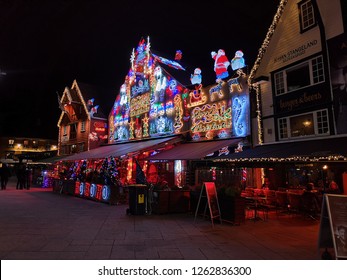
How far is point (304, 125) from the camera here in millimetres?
12273

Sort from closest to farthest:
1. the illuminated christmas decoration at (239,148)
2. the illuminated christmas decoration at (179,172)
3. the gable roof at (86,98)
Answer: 1. the illuminated christmas decoration at (239,148)
2. the illuminated christmas decoration at (179,172)
3. the gable roof at (86,98)

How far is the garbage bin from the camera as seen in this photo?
1057 cm

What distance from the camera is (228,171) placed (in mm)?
15133

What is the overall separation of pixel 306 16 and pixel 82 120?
21.3 metres

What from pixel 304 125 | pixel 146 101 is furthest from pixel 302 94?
pixel 146 101

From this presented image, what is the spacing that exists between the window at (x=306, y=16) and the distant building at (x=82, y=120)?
18.5m

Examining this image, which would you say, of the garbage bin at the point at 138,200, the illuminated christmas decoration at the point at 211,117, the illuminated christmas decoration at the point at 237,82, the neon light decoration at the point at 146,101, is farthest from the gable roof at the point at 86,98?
the garbage bin at the point at 138,200

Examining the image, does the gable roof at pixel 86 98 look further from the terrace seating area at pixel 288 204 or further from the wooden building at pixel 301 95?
the terrace seating area at pixel 288 204

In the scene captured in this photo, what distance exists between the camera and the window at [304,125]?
11469 mm

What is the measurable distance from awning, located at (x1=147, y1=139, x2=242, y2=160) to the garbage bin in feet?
10.5

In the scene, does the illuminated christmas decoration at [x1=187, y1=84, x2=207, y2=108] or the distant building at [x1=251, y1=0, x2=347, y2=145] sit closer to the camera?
the distant building at [x1=251, y1=0, x2=347, y2=145]

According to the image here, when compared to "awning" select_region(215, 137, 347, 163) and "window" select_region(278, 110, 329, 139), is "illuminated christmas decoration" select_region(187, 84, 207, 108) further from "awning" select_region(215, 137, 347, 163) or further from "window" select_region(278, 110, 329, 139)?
"awning" select_region(215, 137, 347, 163)

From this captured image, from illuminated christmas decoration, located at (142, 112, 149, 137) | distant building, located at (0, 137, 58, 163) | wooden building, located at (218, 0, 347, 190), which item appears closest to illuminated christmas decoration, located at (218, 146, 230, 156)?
wooden building, located at (218, 0, 347, 190)

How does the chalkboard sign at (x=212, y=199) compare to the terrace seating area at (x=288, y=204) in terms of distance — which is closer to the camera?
the chalkboard sign at (x=212, y=199)
